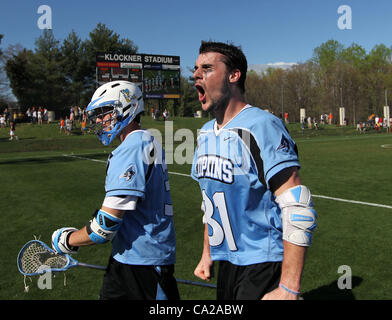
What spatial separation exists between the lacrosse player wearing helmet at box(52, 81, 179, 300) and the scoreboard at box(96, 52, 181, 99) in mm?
40785

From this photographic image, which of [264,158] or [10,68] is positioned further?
[10,68]

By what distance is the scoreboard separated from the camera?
4322cm

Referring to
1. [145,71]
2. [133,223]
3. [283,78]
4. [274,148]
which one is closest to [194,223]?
[133,223]

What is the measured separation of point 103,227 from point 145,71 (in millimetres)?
44958

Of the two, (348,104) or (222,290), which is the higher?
(348,104)

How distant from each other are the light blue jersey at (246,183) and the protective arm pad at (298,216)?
157mm

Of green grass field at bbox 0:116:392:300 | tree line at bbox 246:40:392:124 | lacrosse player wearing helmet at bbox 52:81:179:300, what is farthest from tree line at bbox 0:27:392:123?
lacrosse player wearing helmet at bbox 52:81:179:300

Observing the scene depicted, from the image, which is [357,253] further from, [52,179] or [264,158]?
[52,179]

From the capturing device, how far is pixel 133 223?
2.97 meters

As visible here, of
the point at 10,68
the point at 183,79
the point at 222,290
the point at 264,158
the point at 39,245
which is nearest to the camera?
the point at 264,158

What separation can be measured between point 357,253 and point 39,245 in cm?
481

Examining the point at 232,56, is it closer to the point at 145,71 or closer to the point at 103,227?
the point at 103,227
